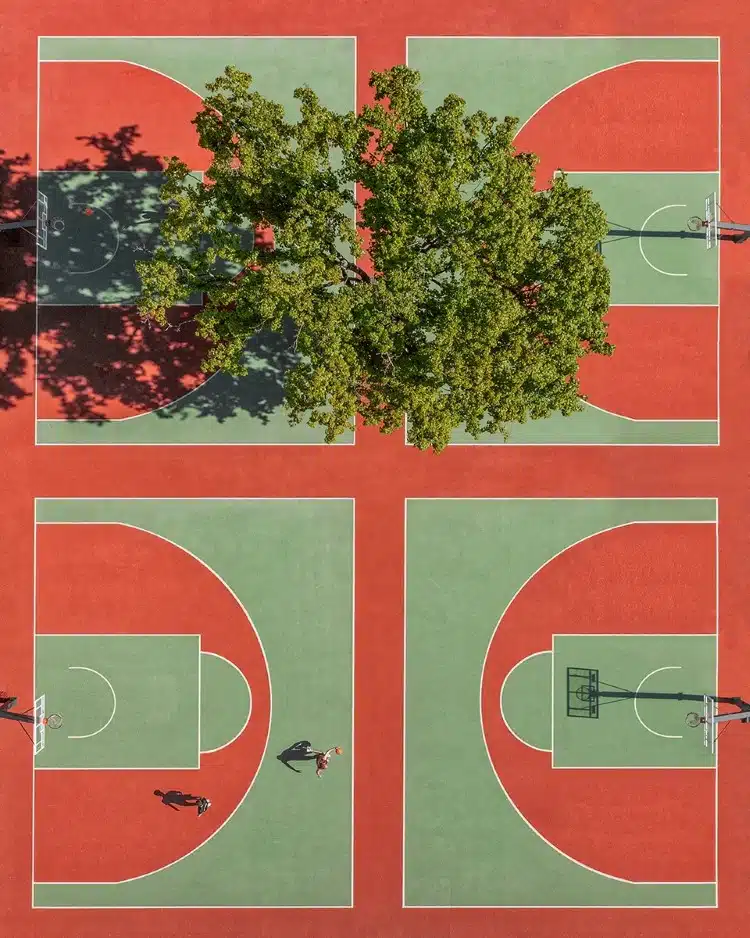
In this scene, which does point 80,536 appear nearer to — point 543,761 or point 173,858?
point 173,858

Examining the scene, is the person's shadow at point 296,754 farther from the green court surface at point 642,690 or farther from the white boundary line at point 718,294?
the white boundary line at point 718,294

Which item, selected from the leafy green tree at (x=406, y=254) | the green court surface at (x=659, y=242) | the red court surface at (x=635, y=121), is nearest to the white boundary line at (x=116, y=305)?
the leafy green tree at (x=406, y=254)

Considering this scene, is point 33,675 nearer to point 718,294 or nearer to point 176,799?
point 176,799

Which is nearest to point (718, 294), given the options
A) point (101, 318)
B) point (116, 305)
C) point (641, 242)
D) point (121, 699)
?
point (641, 242)

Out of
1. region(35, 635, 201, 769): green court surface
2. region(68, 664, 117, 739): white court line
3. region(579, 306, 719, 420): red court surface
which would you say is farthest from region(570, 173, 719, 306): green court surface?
region(68, 664, 117, 739): white court line
